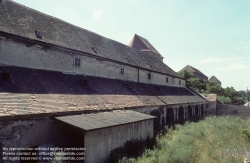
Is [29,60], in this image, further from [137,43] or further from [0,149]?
[137,43]

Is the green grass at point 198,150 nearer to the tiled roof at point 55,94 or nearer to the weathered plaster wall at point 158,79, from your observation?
the tiled roof at point 55,94

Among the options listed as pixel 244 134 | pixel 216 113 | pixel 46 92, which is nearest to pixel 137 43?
pixel 216 113

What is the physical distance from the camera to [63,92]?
10555 mm

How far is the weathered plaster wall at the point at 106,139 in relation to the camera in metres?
8.17

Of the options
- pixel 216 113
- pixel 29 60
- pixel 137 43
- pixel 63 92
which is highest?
pixel 137 43

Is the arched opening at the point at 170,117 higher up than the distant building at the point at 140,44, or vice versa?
the distant building at the point at 140,44

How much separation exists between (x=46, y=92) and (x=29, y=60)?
9.60ft

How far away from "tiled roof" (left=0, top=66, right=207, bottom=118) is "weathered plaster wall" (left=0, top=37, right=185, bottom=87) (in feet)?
1.60

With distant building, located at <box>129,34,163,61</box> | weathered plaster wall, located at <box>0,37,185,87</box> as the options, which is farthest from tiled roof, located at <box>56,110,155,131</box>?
distant building, located at <box>129,34,163,61</box>

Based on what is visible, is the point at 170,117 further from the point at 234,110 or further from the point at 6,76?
the point at 234,110

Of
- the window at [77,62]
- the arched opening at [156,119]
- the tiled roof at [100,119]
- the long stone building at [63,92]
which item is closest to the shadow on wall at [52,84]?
the long stone building at [63,92]

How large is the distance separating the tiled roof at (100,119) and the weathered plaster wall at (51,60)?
187 inches

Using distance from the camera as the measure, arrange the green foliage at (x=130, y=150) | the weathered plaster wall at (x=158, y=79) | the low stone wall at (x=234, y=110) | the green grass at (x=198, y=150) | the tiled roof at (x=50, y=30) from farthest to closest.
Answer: the low stone wall at (x=234, y=110)
the weathered plaster wall at (x=158, y=79)
the tiled roof at (x=50, y=30)
the green grass at (x=198, y=150)
the green foliage at (x=130, y=150)

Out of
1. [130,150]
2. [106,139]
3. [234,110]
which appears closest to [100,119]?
[106,139]
